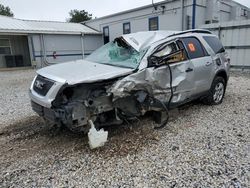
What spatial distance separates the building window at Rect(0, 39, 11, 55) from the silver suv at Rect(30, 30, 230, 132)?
16098 millimetres

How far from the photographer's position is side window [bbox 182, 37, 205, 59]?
4.59m

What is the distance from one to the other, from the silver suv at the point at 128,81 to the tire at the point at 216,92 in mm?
188

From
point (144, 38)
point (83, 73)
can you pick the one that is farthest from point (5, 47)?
point (83, 73)

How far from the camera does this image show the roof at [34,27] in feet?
53.5

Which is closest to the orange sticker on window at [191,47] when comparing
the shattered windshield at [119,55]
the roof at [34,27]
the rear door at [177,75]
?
the rear door at [177,75]

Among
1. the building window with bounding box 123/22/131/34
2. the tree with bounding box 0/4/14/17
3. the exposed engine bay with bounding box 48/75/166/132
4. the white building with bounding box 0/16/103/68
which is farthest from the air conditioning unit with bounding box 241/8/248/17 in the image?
the tree with bounding box 0/4/14/17

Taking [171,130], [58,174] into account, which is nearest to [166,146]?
[171,130]

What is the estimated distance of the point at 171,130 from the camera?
13.5ft

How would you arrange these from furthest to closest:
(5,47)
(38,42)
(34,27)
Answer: (34,27)
(38,42)
(5,47)

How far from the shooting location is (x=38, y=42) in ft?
58.7

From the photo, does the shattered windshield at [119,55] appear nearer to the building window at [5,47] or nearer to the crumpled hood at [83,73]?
the crumpled hood at [83,73]

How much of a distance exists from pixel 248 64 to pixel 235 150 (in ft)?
30.1

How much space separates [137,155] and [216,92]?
129 inches

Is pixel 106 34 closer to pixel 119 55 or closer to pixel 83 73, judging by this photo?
pixel 119 55
